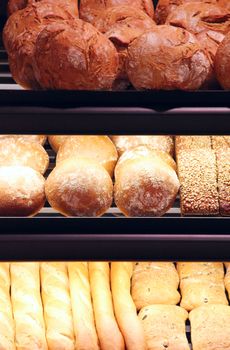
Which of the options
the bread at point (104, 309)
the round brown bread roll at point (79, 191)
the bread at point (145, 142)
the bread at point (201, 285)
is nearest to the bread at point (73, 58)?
the round brown bread roll at point (79, 191)

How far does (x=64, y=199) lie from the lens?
88.3 inches

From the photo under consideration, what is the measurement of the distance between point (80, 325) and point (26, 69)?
88cm

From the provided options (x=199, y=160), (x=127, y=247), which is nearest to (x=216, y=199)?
(x=199, y=160)

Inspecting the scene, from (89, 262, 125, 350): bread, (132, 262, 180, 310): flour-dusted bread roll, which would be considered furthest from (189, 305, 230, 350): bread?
(89, 262, 125, 350): bread

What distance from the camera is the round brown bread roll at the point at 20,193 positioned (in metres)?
2.26

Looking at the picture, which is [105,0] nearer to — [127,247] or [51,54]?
[51,54]

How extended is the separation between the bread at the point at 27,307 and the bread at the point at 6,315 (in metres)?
0.02

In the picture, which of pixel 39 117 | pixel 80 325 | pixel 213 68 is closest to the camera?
pixel 39 117

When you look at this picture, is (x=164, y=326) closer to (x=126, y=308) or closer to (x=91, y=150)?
(x=126, y=308)

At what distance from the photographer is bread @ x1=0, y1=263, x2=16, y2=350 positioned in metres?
2.34

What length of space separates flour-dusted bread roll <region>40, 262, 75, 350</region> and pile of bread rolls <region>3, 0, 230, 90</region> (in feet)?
2.36

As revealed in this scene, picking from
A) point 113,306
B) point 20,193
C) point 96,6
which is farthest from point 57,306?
point 96,6

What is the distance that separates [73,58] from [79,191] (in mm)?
420

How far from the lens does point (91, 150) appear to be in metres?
2.49
